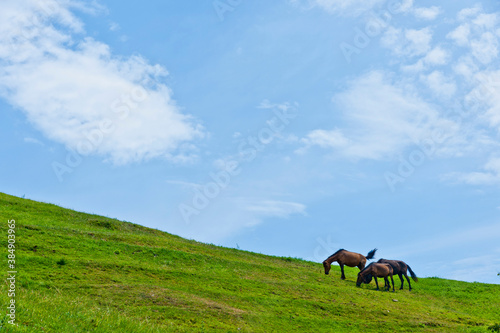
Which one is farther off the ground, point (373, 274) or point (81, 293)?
point (373, 274)

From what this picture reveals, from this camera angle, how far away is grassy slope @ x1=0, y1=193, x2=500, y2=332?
15.8 meters

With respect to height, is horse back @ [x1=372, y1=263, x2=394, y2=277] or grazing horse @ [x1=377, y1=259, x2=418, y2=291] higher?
grazing horse @ [x1=377, y1=259, x2=418, y2=291]

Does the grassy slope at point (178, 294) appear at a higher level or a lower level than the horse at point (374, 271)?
lower

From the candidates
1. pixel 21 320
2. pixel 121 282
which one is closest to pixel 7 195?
pixel 121 282

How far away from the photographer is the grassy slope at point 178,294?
15.8 meters

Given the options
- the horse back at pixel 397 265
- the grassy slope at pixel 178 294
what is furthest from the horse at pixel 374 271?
the horse back at pixel 397 265

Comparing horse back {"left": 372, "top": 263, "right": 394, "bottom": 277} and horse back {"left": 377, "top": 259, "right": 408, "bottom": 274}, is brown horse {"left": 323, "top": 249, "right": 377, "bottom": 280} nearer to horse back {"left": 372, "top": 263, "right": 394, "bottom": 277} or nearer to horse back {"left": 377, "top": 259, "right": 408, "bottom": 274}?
horse back {"left": 377, "top": 259, "right": 408, "bottom": 274}

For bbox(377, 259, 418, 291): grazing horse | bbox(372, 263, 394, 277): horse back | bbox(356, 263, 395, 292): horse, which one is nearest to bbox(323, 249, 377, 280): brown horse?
bbox(377, 259, 418, 291): grazing horse

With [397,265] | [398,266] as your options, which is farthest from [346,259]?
[398,266]

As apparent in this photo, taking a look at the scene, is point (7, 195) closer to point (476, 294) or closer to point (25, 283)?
point (25, 283)

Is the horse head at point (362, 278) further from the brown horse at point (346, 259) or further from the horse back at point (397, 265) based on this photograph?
the horse back at point (397, 265)

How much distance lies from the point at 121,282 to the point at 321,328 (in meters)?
10.3

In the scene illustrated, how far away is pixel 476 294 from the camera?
123 ft

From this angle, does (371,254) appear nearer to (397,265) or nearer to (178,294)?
(397,265)
